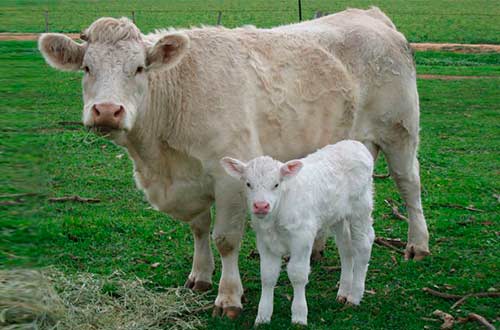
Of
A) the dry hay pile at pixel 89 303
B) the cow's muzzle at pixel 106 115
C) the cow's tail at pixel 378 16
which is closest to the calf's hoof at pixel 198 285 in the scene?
the dry hay pile at pixel 89 303

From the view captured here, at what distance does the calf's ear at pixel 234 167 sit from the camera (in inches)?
236

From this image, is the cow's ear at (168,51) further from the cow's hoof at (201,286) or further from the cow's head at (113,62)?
the cow's hoof at (201,286)

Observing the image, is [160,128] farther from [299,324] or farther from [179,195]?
[299,324]

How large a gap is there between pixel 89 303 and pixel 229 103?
2172mm

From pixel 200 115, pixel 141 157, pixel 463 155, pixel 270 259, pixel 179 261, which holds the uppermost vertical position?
pixel 200 115

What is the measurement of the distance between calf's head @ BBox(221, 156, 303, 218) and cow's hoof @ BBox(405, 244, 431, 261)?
273cm

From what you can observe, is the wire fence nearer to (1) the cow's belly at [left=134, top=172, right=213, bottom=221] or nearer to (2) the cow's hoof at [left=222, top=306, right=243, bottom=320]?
(1) the cow's belly at [left=134, top=172, right=213, bottom=221]

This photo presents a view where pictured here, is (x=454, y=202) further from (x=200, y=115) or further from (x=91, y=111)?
(x=91, y=111)

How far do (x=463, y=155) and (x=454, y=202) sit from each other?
3233 mm

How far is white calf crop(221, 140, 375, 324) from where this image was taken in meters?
5.91

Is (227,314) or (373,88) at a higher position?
(373,88)

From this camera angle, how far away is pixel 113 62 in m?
6.11

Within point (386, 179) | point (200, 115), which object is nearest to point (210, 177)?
point (200, 115)

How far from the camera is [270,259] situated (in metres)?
6.13
